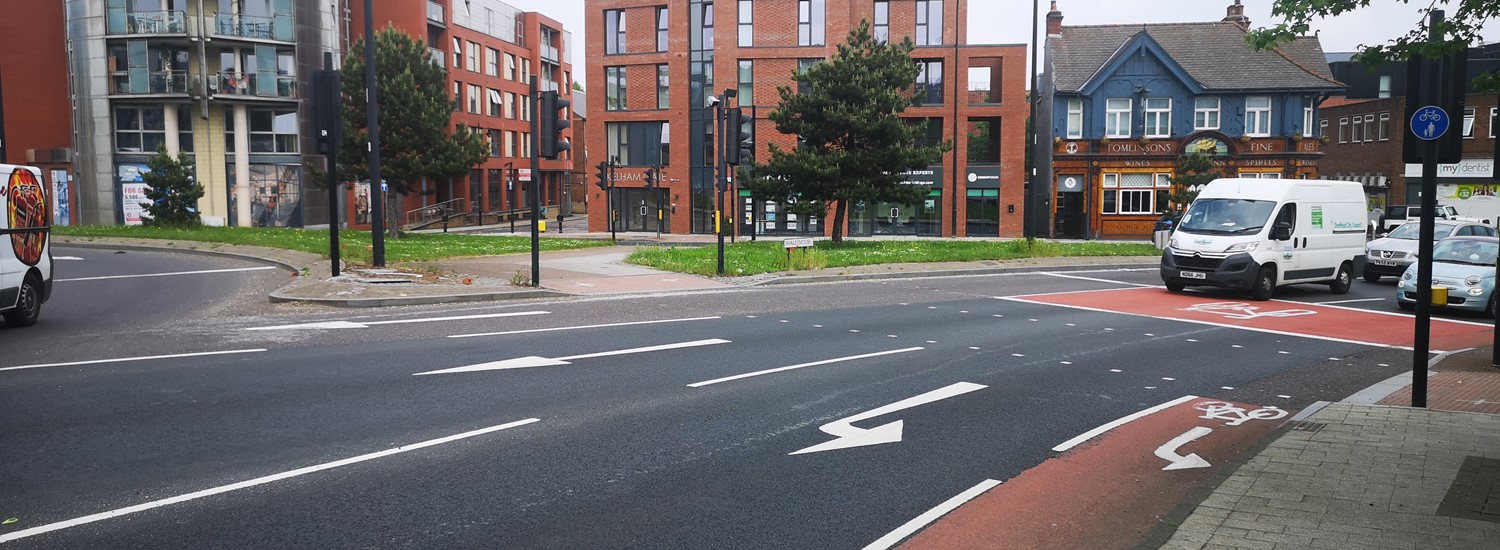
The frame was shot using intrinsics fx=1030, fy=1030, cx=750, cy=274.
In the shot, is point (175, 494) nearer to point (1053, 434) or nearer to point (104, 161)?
point (1053, 434)

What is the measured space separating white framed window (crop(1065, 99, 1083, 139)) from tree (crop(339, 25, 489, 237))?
2831 cm

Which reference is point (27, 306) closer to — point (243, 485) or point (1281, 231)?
point (243, 485)

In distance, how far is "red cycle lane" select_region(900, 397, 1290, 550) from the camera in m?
5.57

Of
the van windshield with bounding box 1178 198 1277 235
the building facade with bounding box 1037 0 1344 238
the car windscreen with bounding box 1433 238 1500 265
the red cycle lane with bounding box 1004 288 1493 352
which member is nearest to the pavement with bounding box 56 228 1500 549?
the red cycle lane with bounding box 1004 288 1493 352

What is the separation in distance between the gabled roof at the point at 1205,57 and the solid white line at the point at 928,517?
46.3 meters

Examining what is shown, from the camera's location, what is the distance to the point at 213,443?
277 inches

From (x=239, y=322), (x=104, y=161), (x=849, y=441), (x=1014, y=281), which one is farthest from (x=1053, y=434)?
(x=104, y=161)

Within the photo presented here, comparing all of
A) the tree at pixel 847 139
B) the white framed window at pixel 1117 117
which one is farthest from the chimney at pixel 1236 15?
the tree at pixel 847 139

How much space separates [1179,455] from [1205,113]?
47298 mm

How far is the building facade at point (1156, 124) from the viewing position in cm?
4919

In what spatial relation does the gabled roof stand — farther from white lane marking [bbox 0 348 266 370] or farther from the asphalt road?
white lane marking [bbox 0 348 266 370]

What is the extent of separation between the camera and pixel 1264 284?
19.5 m

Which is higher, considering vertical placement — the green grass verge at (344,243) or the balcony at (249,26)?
the balcony at (249,26)

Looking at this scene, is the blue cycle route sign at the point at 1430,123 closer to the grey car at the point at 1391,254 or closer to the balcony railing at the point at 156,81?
the grey car at the point at 1391,254
